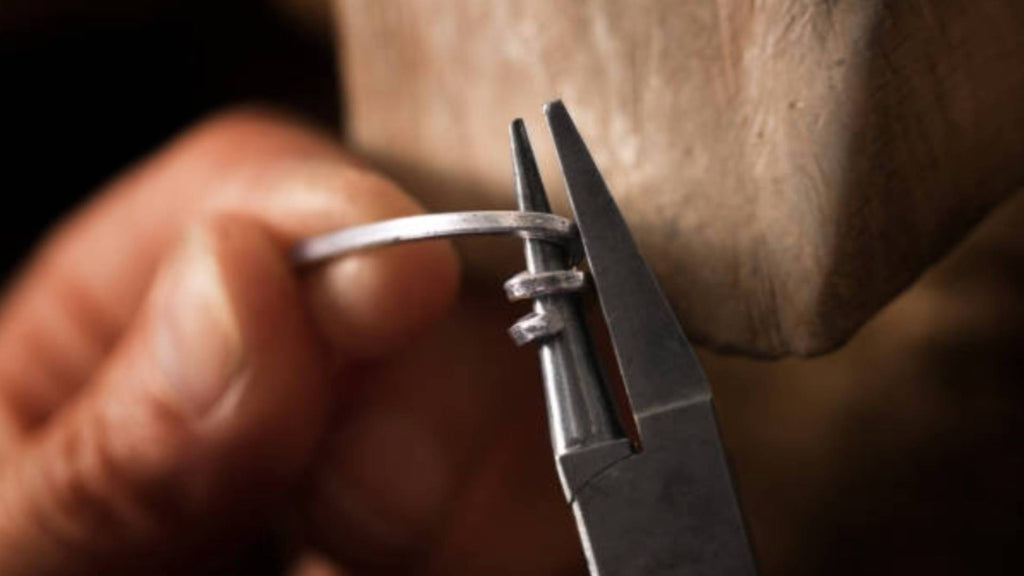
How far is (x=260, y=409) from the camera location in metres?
0.52

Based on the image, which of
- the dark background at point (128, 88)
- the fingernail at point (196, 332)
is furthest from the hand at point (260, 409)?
the dark background at point (128, 88)

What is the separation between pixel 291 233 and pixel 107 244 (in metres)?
0.28

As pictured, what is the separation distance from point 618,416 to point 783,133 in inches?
4.4

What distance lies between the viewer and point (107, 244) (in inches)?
30.1

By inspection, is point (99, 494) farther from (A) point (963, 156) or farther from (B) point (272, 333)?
(A) point (963, 156)

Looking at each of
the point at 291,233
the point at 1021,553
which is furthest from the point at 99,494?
the point at 1021,553

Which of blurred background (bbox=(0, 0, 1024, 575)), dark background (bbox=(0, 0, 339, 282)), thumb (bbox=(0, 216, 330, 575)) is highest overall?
dark background (bbox=(0, 0, 339, 282))

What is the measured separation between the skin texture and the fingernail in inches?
6.2

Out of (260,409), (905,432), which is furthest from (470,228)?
(905,432)

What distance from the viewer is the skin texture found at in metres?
0.38

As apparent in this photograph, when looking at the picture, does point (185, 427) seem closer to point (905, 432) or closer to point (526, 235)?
point (526, 235)

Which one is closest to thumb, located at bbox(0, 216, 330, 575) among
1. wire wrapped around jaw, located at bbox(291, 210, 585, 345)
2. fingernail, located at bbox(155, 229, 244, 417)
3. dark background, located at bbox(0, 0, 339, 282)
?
fingernail, located at bbox(155, 229, 244, 417)

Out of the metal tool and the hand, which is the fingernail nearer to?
the hand

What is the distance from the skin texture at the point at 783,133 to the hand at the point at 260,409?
0.10 metres
